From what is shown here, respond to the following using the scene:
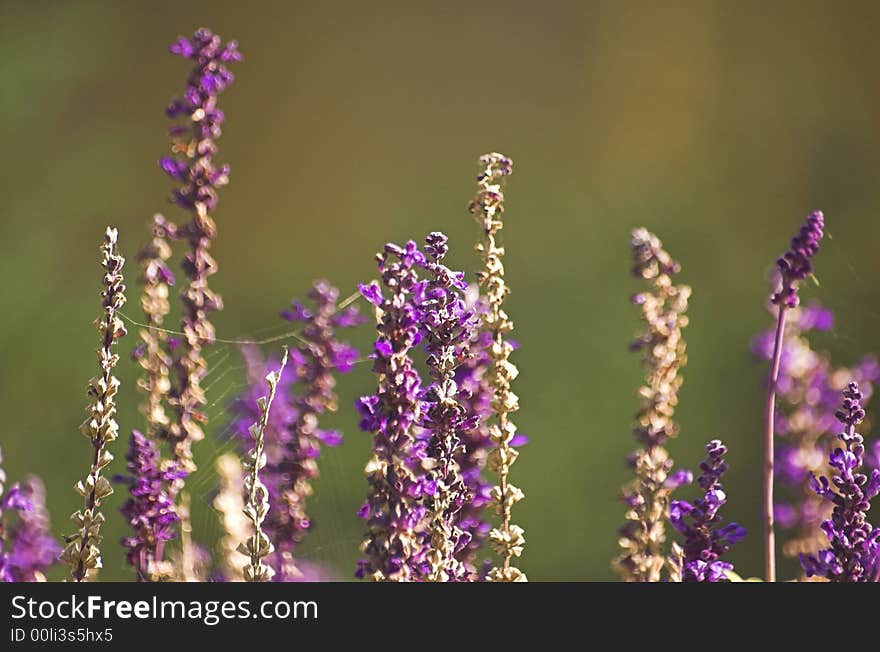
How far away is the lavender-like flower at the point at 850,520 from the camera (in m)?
0.62

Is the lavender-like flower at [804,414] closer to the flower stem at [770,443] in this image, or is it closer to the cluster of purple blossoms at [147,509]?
the flower stem at [770,443]

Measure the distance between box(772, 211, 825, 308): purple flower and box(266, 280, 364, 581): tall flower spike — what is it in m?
0.28

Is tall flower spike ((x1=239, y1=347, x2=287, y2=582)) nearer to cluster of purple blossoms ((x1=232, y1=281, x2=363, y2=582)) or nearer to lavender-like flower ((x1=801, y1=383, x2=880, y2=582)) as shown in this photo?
cluster of purple blossoms ((x1=232, y1=281, x2=363, y2=582))

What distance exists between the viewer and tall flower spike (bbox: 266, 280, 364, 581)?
27.5 inches

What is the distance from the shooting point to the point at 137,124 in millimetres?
2830

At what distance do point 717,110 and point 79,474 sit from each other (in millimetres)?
1927

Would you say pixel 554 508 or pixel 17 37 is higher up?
pixel 17 37

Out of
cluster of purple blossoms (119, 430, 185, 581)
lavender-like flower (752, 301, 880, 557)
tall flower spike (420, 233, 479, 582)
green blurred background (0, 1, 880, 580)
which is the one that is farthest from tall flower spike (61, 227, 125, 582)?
green blurred background (0, 1, 880, 580)

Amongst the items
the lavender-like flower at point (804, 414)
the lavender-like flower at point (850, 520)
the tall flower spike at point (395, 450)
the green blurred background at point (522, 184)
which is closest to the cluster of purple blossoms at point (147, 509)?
the tall flower spike at point (395, 450)

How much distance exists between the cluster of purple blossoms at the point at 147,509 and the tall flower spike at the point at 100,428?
0.20ft

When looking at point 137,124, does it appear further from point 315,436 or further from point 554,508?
point 315,436

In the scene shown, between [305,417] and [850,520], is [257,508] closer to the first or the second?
[305,417]

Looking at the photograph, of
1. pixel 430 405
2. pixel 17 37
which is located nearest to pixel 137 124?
pixel 17 37
